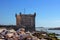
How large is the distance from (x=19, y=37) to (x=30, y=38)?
0.96ft

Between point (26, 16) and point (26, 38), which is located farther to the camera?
point (26, 16)

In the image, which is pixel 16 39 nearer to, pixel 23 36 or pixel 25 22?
pixel 23 36

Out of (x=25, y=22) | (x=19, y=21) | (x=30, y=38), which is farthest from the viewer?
(x=25, y=22)

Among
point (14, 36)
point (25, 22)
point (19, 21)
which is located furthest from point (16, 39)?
point (25, 22)

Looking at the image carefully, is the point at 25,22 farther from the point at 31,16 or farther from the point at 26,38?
the point at 26,38

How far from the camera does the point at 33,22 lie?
18906 millimetres

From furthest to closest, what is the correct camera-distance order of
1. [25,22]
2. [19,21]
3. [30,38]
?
1. [25,22]
2. [19,21]
3. [30,38]

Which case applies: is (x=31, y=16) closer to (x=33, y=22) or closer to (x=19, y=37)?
(x=33, y=22)

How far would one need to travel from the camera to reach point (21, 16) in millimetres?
18672

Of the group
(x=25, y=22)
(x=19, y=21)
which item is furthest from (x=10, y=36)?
(x=25, y=22)

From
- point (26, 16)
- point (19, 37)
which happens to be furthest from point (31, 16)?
point (19, 37)

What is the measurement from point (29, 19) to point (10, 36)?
15119 millimetres

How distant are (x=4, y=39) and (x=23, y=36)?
424 mm

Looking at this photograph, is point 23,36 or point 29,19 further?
point 29,19
